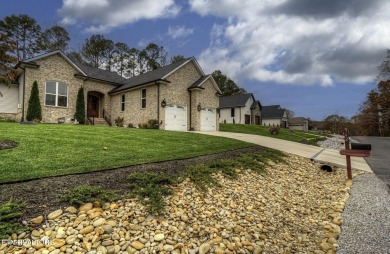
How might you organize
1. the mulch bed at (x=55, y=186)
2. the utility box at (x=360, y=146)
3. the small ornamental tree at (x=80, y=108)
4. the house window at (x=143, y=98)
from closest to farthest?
the mulch bed at (x=55, y=186) → the utility box at (x=360, y=146) → the small ornamental tree at (x=80, y=108) → the house window at (x=143, y=98)

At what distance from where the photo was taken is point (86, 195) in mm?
3973

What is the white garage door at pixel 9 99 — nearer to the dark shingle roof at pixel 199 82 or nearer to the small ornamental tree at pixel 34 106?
the small ornamental tree at pixel 34 106

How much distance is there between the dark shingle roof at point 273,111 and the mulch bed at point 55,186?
44201 millimetres

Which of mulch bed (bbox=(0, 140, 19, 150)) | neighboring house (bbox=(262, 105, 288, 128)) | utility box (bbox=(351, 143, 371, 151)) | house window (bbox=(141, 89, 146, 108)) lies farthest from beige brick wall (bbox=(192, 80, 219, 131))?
neighboring house (bbox=(262, 105, 288, 128))

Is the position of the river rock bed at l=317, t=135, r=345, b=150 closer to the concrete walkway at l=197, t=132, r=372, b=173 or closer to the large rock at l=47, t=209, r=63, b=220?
the concrete walkway at l=197, t=132, r=372, b=173

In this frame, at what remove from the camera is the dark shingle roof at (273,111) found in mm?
46688

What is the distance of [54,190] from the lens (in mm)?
4082

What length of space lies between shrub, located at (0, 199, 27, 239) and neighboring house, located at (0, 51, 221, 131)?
14.5 m

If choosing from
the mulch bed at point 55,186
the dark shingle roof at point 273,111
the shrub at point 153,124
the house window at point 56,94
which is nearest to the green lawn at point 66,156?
the mulch bed at point 55,186

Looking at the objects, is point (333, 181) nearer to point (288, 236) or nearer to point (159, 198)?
point (288, 236)

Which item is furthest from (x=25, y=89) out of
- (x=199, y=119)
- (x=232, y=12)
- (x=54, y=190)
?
(x=54, y=190)

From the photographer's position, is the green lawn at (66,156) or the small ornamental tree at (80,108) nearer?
the green lawn at (66,156)

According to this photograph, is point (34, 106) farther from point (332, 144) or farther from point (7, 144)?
point (332, 144)

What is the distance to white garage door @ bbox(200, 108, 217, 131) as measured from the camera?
20.5m
